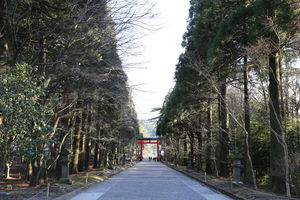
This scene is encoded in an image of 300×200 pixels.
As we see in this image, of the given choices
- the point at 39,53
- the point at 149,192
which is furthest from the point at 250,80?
the point at 39,53

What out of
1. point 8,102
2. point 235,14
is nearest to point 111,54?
point 8,102

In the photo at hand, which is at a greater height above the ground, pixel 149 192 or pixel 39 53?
pixel 39 53

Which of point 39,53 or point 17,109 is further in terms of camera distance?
point 39,53

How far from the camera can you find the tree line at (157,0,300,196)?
1177 centimetres

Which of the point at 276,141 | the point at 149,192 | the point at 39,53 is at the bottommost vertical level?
the point at 149,192

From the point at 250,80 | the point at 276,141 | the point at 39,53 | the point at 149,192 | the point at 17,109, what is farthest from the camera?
the point at 250,80

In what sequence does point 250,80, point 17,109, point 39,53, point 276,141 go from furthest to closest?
point 250,80 → point 276,141 → point 39,53 → point 17,109

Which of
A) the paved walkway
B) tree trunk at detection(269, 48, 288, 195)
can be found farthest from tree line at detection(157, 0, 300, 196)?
the paved walkway

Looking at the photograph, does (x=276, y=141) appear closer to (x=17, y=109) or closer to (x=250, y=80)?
(x=250, y=80)

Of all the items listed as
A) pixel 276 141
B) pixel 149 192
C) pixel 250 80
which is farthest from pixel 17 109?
pixel 250 80

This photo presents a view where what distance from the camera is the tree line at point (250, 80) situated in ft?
38.6

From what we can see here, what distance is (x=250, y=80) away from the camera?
16.5 m

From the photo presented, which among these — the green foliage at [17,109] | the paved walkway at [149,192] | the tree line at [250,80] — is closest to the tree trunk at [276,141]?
the tree line at [250,80]

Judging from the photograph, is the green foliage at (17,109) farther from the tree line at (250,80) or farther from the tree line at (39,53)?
the tree line at (250,80)
